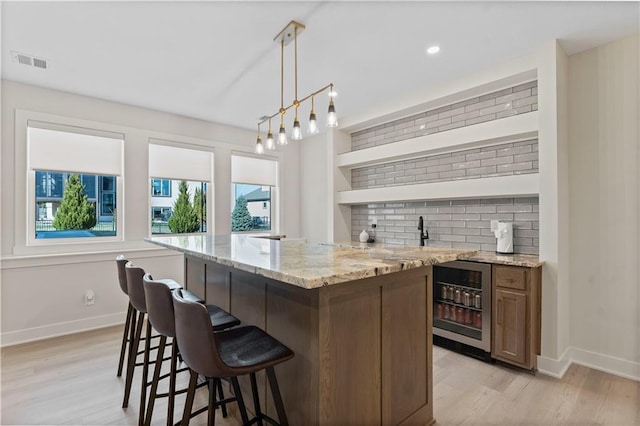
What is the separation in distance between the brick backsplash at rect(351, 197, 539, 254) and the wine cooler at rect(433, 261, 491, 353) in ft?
1.59

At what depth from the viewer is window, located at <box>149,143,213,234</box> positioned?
4353 mm

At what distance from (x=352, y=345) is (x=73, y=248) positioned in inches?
145

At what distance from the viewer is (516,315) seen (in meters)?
2.65

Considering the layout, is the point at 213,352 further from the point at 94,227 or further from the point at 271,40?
the point at 94,227

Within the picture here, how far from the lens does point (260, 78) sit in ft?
10.9

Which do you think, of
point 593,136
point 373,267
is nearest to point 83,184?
point 373,267

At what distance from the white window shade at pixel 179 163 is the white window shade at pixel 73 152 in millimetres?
417

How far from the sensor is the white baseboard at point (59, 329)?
3.28 meters

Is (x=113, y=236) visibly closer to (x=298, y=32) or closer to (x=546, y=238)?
(x=298, y=32)

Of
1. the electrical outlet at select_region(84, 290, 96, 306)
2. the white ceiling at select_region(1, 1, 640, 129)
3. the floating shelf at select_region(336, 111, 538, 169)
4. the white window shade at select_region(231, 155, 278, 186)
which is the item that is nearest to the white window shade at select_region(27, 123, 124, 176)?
the white ceiling at select_region(1, 1, 640, 129)

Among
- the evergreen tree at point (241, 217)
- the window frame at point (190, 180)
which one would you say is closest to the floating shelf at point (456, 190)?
the evergreen tree at point (241, 217)

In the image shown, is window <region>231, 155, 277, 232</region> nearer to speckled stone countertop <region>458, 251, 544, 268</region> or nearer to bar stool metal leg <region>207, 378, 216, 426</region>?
speckled stone countertop <region>458, 251, 544, 268</region>

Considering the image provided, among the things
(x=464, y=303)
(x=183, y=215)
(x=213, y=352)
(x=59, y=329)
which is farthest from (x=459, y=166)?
(x=59, y=329)

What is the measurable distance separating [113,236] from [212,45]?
8.88 ft
